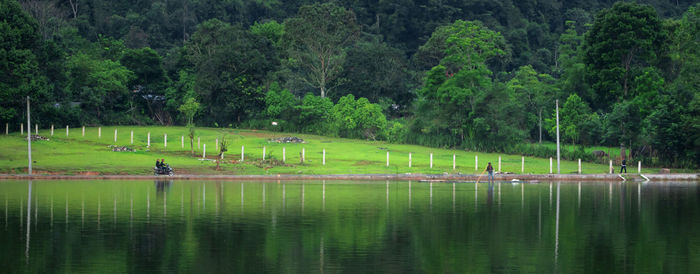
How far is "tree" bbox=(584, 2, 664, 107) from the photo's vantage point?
8888 centimetres

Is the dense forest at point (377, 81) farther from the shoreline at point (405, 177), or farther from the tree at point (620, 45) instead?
the shoreline at point (405, 177)

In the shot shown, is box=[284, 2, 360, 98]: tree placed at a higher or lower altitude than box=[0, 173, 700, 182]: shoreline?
higher

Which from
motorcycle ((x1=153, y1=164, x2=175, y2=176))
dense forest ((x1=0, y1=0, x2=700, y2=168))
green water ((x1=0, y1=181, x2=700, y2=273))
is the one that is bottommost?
green water ((x1=0, y1=181, x2=700, y2=273))

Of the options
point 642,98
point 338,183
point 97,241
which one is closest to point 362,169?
point 338,183

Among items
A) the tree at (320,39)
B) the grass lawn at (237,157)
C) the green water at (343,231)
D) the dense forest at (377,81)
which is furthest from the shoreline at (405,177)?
the tree at (320,39)

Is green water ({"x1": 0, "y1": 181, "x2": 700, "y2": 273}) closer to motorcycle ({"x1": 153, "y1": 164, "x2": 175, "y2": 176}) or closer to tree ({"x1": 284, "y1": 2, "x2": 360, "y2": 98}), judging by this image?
motorcycle ({"x1": 153, "y1": 164, "x2": 175, "y2": 176})

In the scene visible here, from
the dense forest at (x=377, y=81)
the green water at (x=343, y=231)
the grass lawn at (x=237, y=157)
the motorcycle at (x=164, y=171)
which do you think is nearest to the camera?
the green water at (x=343, y=231)

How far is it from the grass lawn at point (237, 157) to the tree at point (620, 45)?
13.8m

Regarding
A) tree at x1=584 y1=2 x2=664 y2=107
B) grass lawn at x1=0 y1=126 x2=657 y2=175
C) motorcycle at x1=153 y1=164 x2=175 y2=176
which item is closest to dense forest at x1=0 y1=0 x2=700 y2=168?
tree at x1=584 y1=2 x2=664 y2=107

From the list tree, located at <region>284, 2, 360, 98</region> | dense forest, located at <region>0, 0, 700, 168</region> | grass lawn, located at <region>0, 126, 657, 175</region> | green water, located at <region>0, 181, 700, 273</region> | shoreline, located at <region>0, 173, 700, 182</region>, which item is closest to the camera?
green water, located at <region>0, 181, 700, 273</region>

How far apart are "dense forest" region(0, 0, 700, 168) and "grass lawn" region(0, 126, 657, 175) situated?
4832 millimetres

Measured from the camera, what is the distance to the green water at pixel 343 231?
24.7 m

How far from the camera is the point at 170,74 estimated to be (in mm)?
120500

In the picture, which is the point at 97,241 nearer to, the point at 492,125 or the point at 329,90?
the point at 492,125
